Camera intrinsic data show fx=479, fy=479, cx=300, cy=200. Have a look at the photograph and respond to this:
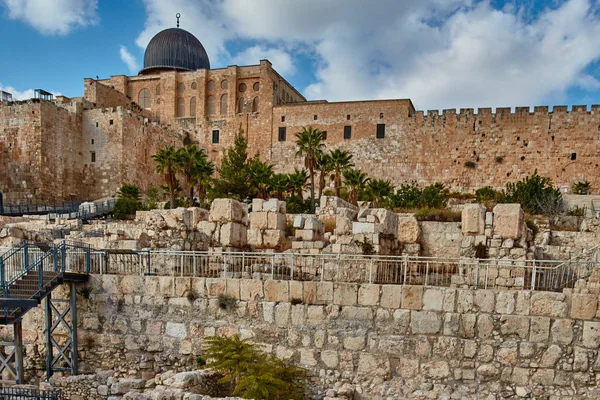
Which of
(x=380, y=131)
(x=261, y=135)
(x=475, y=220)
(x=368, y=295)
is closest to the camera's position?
(x=368, y=295)

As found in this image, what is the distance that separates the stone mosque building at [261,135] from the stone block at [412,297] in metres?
30.1

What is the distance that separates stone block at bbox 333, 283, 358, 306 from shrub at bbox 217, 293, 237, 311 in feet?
7.56

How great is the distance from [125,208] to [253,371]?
78.0 ft

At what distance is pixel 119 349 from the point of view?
37.3 ft

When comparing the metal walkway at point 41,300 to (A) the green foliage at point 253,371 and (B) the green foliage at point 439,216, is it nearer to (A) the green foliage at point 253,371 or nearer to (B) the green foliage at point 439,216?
(A) the green foliage at point 253,371

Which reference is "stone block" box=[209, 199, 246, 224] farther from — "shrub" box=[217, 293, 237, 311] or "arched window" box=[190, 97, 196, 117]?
"arched window" box=[190, 97, 196, 117]

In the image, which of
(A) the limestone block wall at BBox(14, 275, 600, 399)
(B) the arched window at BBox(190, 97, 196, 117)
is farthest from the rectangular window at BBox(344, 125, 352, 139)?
(A) the limestone block wall at BBox(14, 275, 600, 399)

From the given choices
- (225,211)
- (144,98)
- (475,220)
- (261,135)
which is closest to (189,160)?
(261,135)

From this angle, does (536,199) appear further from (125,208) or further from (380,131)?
(125,208)

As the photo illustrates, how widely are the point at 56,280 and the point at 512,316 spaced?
963 centimetres

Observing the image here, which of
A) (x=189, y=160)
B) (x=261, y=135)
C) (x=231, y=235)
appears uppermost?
(x=261, y=135)

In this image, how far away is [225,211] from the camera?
1339 cm

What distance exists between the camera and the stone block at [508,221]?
11562 mm

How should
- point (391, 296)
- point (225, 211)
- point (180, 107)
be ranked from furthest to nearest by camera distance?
1. point (180, 107)
2. point (225, 211)
3. point (391, 296)
